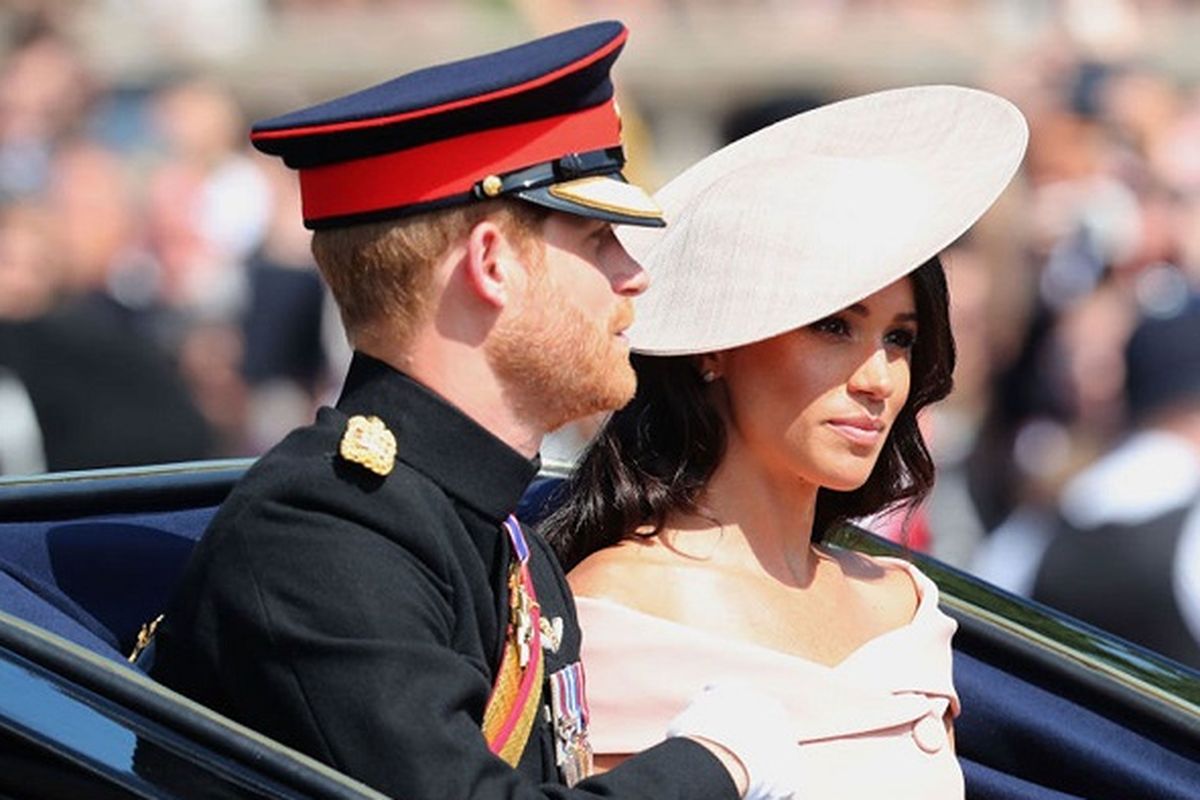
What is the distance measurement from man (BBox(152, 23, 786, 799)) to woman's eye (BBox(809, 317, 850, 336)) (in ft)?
1.48

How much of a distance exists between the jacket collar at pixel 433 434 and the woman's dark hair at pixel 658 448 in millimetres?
532

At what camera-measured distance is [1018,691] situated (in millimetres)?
3262

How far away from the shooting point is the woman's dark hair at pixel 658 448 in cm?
305

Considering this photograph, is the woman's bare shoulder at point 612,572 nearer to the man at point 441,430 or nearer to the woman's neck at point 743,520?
the woman's neck at point 743,520

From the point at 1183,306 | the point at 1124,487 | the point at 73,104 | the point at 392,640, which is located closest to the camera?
the point at 392,640

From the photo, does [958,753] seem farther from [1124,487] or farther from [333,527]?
[1124,487]

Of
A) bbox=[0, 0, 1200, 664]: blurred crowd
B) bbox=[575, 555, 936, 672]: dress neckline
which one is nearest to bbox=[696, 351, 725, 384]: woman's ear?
bbox=[575, 555, 936, 672]: dress neckline

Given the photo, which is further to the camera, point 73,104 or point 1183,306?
point 73,104

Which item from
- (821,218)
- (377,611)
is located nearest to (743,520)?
(821,218)

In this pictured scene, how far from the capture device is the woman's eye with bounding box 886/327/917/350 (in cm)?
304

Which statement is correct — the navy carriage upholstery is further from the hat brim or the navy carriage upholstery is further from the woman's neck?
the hat brim

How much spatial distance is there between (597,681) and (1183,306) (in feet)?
12.2

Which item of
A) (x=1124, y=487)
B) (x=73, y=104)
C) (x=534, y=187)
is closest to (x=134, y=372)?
(x=73, y=104)

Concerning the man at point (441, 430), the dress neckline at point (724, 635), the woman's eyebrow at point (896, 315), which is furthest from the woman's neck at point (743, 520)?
the man at point (441, 430)
